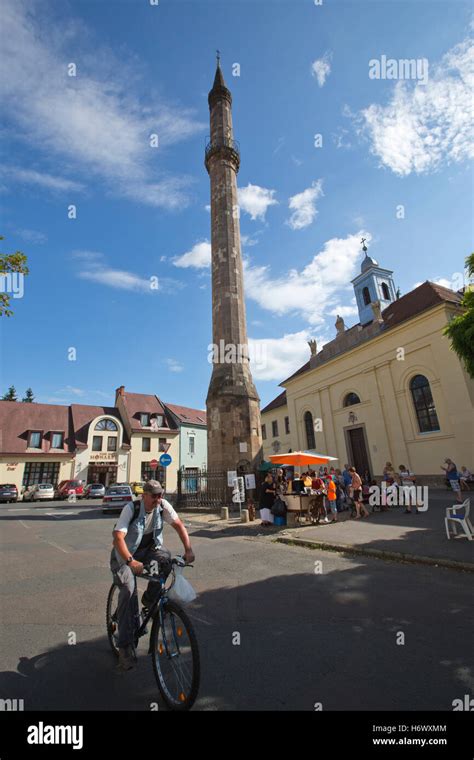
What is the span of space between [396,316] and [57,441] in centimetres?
3319

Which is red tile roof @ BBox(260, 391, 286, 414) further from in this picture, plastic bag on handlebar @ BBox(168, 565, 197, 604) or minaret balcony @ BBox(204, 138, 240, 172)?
plastic bag on handlebar @ BBox(168, 565, 197, 604)

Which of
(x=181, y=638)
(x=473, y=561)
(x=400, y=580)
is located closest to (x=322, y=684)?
(x=181, y=638)

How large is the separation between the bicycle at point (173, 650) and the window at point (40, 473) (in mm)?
36061

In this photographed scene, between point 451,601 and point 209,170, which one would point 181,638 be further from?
point 209,170

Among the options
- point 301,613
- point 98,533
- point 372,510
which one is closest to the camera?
point 301,613

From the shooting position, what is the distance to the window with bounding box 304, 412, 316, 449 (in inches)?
1196

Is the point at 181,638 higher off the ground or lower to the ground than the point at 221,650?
higher

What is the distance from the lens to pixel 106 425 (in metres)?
38.9

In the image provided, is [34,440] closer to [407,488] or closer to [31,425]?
[31,425]

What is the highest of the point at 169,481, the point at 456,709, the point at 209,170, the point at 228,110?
the point at 228,110

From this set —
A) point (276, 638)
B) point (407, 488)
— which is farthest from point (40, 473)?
point (276, 638)

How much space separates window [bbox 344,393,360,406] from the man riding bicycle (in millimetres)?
24292

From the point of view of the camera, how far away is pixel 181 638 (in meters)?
2.89

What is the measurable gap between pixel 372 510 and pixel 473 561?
26.9ft
